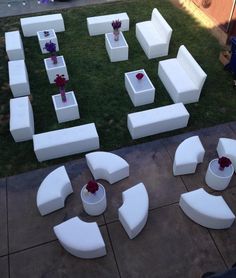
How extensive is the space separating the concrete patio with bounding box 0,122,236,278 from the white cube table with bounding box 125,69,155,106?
2.12 meters

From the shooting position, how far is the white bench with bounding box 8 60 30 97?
33.0 ft

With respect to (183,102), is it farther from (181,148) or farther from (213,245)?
(213,245)

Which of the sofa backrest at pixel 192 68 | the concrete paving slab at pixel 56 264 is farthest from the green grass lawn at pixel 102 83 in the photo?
the concrete paving slab at pixel 56 264

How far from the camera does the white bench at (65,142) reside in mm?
8297

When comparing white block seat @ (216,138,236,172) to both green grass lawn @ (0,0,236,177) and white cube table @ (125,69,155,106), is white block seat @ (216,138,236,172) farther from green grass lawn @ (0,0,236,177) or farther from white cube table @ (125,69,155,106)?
white cube table @ (125,69,155,106)

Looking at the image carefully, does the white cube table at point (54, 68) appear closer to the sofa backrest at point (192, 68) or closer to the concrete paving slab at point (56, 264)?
the sofa backrest at point (192, 68)

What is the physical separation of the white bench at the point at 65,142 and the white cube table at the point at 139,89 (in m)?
1.82

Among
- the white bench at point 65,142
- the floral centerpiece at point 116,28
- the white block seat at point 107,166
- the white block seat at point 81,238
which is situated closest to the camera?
the white block seat at point 81,238

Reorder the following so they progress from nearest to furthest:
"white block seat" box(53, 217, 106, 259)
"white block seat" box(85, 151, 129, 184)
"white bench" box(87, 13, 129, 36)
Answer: "white block seat" box(53, 217, 106, 259)
"white block seat" box(85, 151, 129, 184)
"white bench" box(87, 13, 129, 36)

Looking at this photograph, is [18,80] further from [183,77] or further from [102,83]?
[183,77]

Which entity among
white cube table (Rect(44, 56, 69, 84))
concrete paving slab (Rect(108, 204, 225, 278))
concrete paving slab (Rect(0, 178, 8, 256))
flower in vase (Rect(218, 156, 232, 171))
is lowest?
concrete paving slab (Rect(0, 178, 8, 256))

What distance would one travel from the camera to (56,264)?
21.7 feet

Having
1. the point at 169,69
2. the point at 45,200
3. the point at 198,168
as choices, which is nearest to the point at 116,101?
the point at 169,69

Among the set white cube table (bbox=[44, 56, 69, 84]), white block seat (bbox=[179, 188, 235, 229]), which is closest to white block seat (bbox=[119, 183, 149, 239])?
white block seat (bbox=[179, 188, 235, 229])
